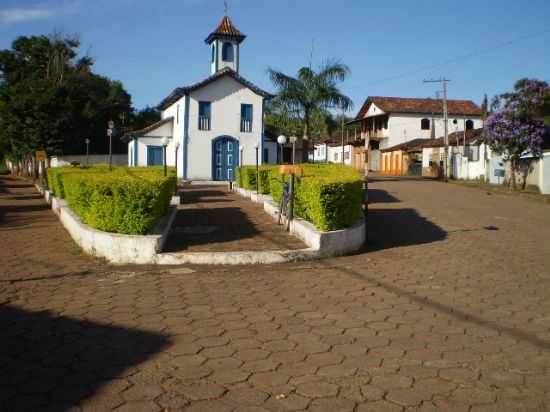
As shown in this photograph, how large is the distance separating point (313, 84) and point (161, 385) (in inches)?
1126

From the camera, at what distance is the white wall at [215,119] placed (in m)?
30.4

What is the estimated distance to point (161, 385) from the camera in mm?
3977

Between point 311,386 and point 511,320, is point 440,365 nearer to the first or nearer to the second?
point 311,386

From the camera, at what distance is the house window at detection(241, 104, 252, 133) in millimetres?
31156

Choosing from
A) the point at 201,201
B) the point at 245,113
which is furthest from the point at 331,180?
the point at 245,113

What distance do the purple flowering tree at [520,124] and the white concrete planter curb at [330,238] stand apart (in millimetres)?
17565

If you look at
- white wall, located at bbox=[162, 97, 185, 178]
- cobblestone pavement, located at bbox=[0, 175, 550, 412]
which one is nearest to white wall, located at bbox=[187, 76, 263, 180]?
white wall, located at bbox=[162, 97, 185, 178]

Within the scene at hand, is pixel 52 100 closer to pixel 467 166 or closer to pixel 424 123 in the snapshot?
pixel 467 166

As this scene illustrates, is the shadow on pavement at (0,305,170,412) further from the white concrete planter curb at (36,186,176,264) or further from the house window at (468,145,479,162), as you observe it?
the house window at (468,145,479,162)

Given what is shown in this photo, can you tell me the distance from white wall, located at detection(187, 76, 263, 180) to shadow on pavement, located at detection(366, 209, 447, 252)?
16.3 metres

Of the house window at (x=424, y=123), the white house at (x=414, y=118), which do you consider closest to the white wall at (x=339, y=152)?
the white house at (x=414, y=118)

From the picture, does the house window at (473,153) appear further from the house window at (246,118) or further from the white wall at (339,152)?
the white wall at (339,152)

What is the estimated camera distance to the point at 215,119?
30.7 metres

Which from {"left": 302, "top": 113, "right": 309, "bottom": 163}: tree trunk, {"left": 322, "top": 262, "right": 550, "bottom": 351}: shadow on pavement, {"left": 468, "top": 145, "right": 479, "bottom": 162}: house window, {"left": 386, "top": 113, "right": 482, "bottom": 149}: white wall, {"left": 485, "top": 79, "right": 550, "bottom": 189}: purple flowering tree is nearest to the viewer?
{"left": 322, "top": 262, "right": 550, "bottom": 351}: shadow on pavement
